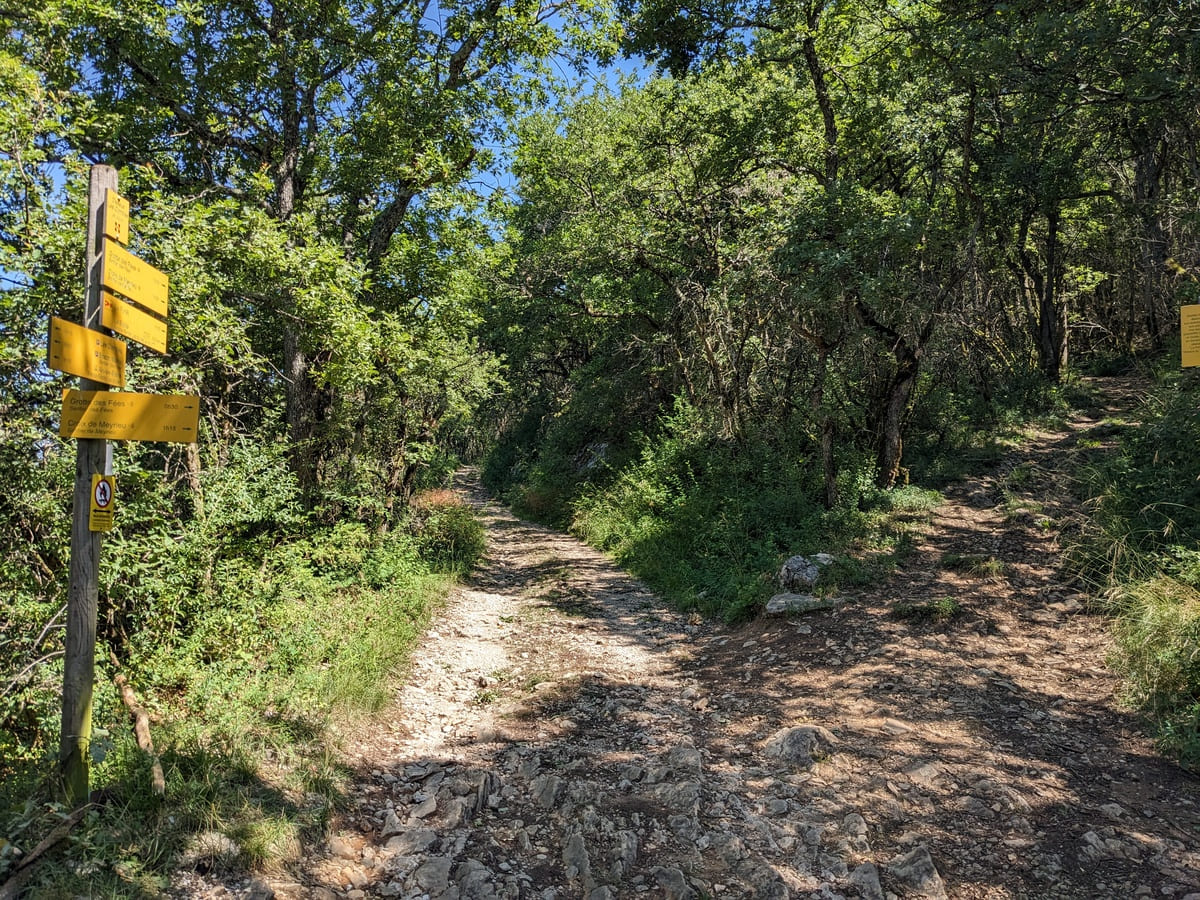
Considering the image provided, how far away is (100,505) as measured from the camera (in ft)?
10.7

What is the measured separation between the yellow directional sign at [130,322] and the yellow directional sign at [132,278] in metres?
0.06

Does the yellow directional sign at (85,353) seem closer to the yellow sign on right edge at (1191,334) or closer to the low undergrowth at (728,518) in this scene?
the low undergrowth at (728,518)

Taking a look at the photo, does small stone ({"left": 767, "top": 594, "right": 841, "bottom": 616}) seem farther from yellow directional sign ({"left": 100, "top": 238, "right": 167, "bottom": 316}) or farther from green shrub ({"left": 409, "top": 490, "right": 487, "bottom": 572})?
yellow directional sign ({"left": 100, "top": 238, "right": 167, "bottom": 316})

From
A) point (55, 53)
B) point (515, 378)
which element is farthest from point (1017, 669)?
point (515, 378)

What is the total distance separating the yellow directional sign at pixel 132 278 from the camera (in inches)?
129

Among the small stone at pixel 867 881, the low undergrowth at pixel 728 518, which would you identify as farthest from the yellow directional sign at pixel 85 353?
the low undergrowth at pixel 728 518

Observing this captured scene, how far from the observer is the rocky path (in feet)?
11.8

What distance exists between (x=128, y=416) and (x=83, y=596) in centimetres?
92

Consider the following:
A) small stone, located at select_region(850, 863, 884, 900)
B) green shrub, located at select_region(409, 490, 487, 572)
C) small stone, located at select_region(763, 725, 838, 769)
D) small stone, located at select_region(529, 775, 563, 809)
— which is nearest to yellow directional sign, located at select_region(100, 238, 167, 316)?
small stone, located at select_region(529, 775, 563, 809)

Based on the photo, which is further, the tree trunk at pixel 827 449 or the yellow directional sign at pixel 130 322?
the tree trunk at pixel 827 449

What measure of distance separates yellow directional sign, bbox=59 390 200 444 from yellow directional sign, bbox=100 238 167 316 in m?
0.52

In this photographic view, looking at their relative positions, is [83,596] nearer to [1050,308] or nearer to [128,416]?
[128,416]

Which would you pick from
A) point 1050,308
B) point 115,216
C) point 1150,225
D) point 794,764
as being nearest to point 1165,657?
point 794,764

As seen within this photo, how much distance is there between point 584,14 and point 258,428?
7.80m
